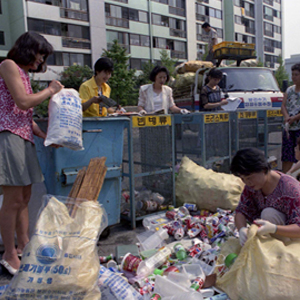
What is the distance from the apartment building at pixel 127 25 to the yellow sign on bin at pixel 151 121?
23.1 metres

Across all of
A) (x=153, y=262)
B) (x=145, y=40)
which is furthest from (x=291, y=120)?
(x=145, y=40)

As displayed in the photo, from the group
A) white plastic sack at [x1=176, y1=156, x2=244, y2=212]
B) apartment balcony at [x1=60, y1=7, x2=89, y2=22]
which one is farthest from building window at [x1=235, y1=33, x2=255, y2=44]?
white plastic sack at [x1=176, y1=156, x2=244, y2=212]

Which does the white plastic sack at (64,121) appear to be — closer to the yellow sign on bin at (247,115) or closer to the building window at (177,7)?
the yellow sign on bin at (247,115)

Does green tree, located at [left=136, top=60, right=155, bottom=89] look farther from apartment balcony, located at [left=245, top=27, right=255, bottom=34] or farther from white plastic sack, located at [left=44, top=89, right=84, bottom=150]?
white plastic sack, located at [left=44, top=89, right=84, bottom=150]

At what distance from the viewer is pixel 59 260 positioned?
5.62ft

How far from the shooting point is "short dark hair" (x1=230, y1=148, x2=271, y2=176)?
1.90 meters

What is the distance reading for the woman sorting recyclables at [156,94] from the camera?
4164 mm

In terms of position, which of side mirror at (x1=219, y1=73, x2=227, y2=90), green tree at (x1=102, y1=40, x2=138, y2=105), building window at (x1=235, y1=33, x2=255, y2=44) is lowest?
side mirror at (x1=219, y1=73, x2=227, y2=90)

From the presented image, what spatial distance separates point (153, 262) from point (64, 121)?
4.16 ft

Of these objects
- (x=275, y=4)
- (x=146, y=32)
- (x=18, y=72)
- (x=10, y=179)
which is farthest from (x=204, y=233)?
(x=275, y=4)

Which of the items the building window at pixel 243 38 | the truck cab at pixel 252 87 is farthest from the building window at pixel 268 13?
the truck cab at pixel 252 87

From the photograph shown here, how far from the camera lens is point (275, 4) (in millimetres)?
51406

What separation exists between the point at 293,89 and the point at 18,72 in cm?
375

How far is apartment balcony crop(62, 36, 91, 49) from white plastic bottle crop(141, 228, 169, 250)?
26.9 m
